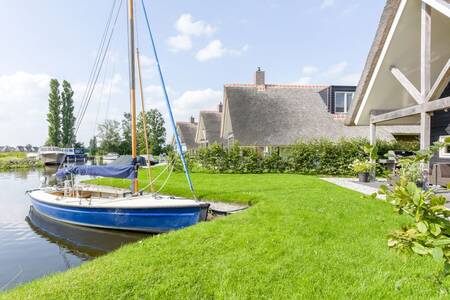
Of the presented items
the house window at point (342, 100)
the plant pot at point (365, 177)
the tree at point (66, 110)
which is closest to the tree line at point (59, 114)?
the tree at point (66, 110)

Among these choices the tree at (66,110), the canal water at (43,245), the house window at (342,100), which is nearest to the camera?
the canal water at (43,245)

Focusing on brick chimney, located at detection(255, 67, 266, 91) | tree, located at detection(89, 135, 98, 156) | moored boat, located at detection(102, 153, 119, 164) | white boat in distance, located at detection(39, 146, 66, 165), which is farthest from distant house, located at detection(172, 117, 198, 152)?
tree, located at detection(89, 135, 98, 156)

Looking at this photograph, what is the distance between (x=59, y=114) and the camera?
163 feet

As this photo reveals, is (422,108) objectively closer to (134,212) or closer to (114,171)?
(134,212)

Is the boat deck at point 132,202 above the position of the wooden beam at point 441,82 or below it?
below

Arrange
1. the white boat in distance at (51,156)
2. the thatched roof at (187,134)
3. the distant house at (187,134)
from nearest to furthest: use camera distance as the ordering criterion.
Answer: the white boat in distance at (51,156) → the distant house at (187,134) → the thatched roof at (187,134)

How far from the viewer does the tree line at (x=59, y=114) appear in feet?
160

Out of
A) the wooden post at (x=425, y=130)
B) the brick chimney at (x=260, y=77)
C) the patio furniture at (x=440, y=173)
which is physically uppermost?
the brick chimney at (x=260, y=77)

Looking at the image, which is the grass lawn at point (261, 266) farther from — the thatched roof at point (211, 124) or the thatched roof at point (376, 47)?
the thatched roof at point (211, 124)

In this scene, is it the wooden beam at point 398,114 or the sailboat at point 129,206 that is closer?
the sailboat at point 129,206

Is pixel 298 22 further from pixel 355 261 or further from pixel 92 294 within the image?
pixel 92 294

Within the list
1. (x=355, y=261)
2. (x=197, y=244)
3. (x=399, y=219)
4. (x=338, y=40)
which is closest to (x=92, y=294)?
(x=197, y=244)

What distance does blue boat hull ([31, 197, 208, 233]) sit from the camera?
764 cm

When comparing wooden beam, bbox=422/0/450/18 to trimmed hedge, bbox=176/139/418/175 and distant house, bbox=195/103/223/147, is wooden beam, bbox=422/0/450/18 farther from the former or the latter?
distant house, bbox=195/103/223/147
